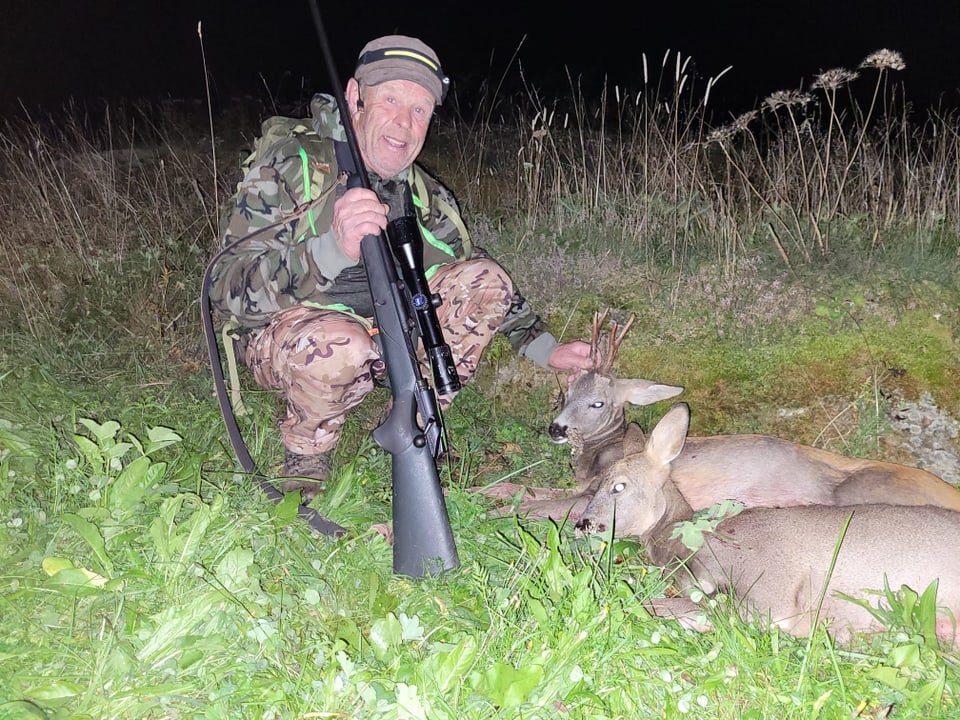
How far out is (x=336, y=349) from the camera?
329 cm

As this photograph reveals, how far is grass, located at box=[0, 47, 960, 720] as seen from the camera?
210 cm

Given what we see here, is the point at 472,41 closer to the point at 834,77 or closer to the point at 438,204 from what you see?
the point at 834,77

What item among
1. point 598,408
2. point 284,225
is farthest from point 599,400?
point 284,225

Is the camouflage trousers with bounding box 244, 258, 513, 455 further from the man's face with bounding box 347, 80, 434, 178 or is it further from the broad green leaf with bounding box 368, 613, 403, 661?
the broad green leaf with bounding box 368, 613, 403, 661

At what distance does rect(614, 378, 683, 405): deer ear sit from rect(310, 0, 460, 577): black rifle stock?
3.82 ft

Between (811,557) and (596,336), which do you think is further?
(596,336)

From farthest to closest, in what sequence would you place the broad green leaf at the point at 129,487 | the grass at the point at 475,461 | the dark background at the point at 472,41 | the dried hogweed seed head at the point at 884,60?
the dark background at the point at 472,41 → the dried hogweed seed head at the point at 884,60 → the broad green leaf at the point at 129,487 → the grass at the point at 475,461

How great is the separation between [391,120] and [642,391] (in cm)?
178

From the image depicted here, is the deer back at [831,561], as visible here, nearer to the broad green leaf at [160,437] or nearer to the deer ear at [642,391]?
the deer ear at [642,391]

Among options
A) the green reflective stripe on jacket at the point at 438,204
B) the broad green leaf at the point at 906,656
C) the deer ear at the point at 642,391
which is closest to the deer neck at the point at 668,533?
the deer ear at the point at 642,391

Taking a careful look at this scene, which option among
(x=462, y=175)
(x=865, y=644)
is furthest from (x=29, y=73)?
(x=865, y=644)

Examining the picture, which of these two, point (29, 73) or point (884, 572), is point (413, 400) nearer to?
point (884, 572)

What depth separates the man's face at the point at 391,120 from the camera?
10.8 feet

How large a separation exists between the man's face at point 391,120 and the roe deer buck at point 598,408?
1.24 m
